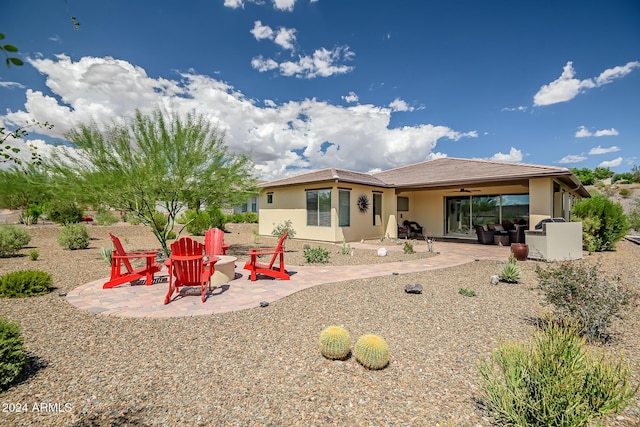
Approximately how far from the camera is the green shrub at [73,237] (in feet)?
35.0

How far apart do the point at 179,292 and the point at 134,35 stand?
6629mm

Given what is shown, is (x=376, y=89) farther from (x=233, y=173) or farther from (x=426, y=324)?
(x=426, y=324)

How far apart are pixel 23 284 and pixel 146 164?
153 inches

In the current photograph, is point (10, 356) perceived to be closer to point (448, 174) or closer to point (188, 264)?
point (188, 264)

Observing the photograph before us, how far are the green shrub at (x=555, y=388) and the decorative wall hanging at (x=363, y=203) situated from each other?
1204cm

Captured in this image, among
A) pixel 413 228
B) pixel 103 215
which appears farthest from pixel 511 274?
pixel 103 215

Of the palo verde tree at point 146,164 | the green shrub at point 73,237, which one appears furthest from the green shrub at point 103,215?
the green shrub at point 73,237

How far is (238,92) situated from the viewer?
13695 mm

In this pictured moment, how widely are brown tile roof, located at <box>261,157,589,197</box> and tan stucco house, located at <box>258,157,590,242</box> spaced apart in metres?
0.03

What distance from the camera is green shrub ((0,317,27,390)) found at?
2.44 metres

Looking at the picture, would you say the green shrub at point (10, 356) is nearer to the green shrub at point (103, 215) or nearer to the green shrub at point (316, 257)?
the green shrub at point (316, 257)

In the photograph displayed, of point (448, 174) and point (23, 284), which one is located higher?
point (448, 174)

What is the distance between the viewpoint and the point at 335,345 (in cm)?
295

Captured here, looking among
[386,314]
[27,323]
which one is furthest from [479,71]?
[27,323]
